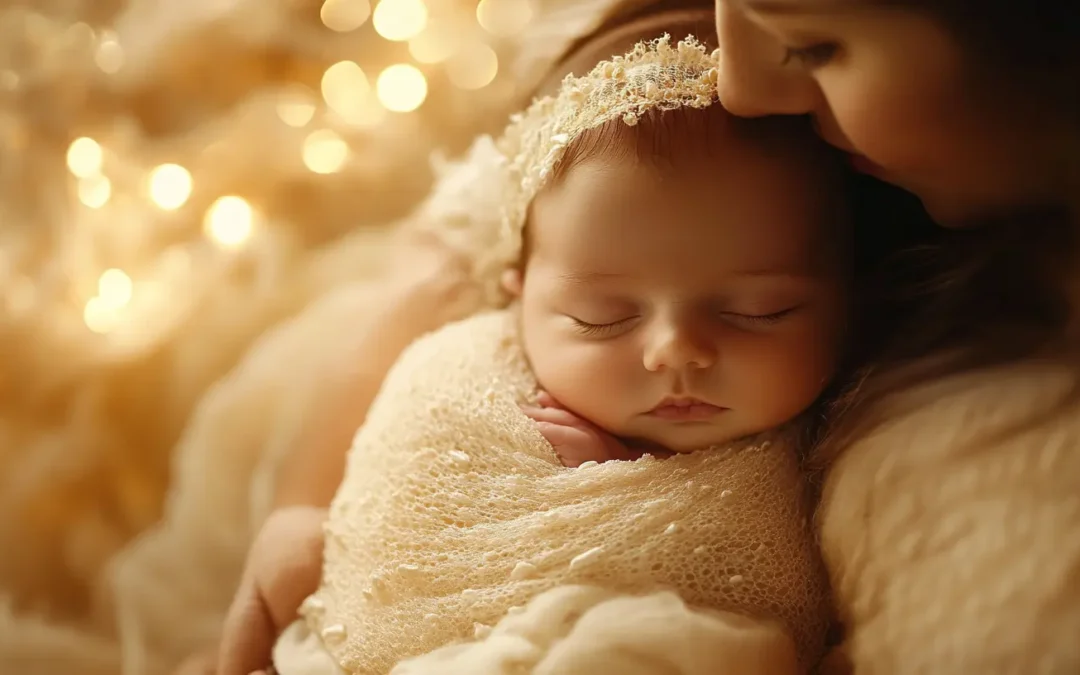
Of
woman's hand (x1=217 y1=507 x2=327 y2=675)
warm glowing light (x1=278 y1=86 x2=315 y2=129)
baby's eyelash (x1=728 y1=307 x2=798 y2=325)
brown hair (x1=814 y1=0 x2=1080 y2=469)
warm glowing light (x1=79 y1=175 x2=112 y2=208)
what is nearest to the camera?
brown hair (x1=814 y1=0 x2=1080 y2=469)

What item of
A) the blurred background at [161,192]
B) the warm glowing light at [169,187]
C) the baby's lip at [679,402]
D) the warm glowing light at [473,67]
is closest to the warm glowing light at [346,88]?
the blurred background at [161,192]

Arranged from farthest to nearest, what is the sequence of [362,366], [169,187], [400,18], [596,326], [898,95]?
1. [400,18]
2. [169,187]
3. [362,366]
4. [596,326]
5. [898,95]

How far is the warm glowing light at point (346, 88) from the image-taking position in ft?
4.56

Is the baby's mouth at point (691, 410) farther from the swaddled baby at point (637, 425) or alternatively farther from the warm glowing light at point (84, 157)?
the warm glowing light at point (84, 157)

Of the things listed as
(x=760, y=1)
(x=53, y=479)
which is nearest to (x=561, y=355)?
(x=760, y=1)

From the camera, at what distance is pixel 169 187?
4.30 ft

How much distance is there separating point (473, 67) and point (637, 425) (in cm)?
75

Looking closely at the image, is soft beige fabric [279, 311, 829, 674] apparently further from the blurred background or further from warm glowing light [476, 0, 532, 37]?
warm glowing light [476, 0, 532, 37]

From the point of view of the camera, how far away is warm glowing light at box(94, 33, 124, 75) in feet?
4.41

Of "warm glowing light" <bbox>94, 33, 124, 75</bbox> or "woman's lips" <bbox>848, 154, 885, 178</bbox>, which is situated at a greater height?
"warm glowing light" <bbox>94, 33, 124, 75</bbox>

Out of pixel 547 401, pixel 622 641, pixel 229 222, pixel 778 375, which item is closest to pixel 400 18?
pixel 229 222

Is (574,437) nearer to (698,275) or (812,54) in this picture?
(698,275)

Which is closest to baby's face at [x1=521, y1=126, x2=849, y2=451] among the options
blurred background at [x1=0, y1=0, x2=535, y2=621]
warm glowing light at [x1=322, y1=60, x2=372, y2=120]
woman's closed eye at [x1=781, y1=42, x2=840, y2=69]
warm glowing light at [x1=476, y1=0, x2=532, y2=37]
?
woman's closed eye at [x1=781, y1=42, x2=840, y2=69]

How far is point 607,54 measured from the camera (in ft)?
2.67
